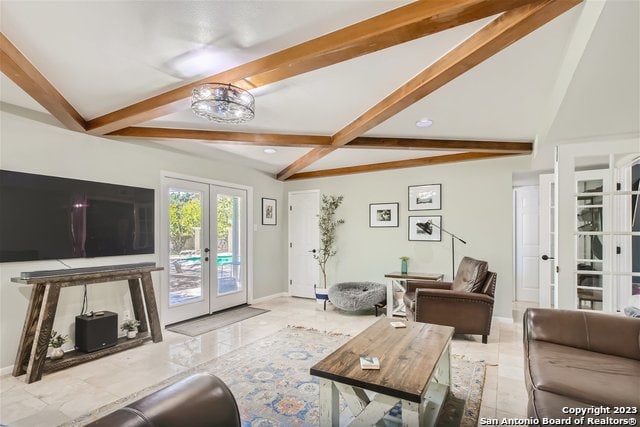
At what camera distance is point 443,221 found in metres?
4.86

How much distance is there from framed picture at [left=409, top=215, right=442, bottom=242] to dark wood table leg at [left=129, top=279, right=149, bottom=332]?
3706mm

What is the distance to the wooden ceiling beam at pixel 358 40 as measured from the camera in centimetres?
153

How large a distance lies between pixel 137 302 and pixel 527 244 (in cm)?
588

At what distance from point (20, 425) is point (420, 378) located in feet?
8.35

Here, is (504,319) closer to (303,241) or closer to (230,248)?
(303,241)

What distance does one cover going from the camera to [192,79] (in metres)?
2.35

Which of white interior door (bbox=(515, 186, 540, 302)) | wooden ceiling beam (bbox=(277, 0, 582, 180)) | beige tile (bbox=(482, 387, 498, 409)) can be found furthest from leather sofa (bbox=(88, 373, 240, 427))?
white interior door (bbox=(515, 186, 540, 302))

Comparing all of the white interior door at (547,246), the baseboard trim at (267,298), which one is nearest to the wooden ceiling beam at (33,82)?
the baseboard trim at (267,298)

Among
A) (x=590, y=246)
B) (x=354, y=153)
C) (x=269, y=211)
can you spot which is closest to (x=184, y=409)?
(x=590, y=246)

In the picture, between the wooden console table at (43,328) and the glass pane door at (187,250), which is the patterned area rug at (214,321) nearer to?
the glass pane door at (187,250)

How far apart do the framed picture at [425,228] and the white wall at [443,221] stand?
67mm

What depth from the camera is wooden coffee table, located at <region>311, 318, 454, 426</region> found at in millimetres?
1614

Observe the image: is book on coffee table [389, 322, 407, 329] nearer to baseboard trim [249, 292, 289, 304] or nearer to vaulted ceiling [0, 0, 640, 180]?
vaulted ceiling [0, 0, 640, 180]

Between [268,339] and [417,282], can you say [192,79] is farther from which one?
[417,282]
